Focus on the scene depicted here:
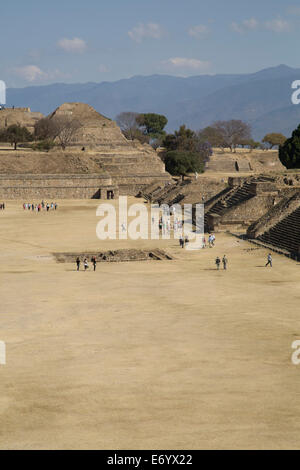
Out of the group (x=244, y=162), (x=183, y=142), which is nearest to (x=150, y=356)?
(x=183, y=142)

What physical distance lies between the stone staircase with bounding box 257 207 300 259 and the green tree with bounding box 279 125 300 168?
101ft

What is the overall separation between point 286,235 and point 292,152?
3383 centimetres

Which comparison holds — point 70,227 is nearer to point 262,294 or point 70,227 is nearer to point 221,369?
point 262,294

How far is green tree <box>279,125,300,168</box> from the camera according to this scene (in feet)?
227

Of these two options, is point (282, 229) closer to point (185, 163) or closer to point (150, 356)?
point (150, 356)

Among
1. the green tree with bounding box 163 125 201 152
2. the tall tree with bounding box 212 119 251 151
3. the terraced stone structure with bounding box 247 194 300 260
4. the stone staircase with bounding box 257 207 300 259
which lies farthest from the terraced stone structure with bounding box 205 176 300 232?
the tall tree with bounding box 212 119 251 151

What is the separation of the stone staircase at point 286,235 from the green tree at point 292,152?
101ft

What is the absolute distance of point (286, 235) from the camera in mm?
37875

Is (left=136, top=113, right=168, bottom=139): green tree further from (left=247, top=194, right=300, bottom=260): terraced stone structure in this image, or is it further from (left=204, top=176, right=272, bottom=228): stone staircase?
(left=247, top=194, right=300, bottom=260): terraced stone structure

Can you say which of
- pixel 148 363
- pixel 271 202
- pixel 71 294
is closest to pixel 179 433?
pixel 148 363

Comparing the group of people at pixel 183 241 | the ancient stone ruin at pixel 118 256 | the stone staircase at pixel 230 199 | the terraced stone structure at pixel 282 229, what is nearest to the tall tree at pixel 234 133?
the stone staircase at pixel 230 199

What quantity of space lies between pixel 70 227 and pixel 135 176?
34.7 m

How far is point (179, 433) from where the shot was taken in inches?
452

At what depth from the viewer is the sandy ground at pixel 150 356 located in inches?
461
